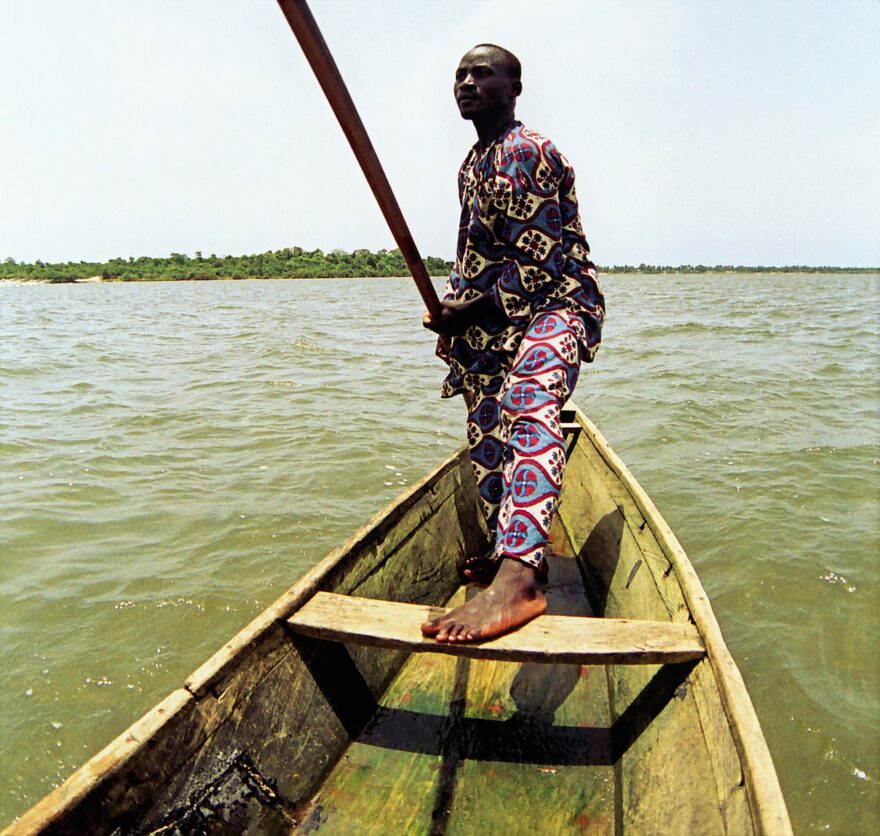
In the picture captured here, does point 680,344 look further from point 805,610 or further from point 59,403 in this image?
point 59,403

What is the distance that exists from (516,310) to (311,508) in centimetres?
316

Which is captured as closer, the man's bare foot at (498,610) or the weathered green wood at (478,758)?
the man's bare foot at (498,610)

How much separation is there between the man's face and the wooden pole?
1.45ft

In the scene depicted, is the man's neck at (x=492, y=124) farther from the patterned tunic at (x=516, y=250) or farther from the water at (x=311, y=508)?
the water at (x=311, y=508)

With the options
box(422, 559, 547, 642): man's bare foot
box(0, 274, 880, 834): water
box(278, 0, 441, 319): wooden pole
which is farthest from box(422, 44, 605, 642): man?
box(0, 274, 880, 834): water

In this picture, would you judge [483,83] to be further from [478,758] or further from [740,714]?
[478,758]

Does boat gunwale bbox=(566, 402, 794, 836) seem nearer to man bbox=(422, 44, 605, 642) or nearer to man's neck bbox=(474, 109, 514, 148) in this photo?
man bbox=(422, 44, 605, 642)

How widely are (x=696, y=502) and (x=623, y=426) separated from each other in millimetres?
2322

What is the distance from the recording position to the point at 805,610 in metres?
3.37

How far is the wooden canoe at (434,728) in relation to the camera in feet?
4.23

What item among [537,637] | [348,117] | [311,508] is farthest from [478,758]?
[311,508]

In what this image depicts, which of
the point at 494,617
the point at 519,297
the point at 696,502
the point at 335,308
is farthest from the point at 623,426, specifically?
the point at 335,308

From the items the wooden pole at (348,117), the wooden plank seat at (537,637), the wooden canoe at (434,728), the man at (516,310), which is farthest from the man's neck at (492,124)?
the wooden plank seat at (537,637)

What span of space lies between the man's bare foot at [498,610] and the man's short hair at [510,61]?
60.2 inches
